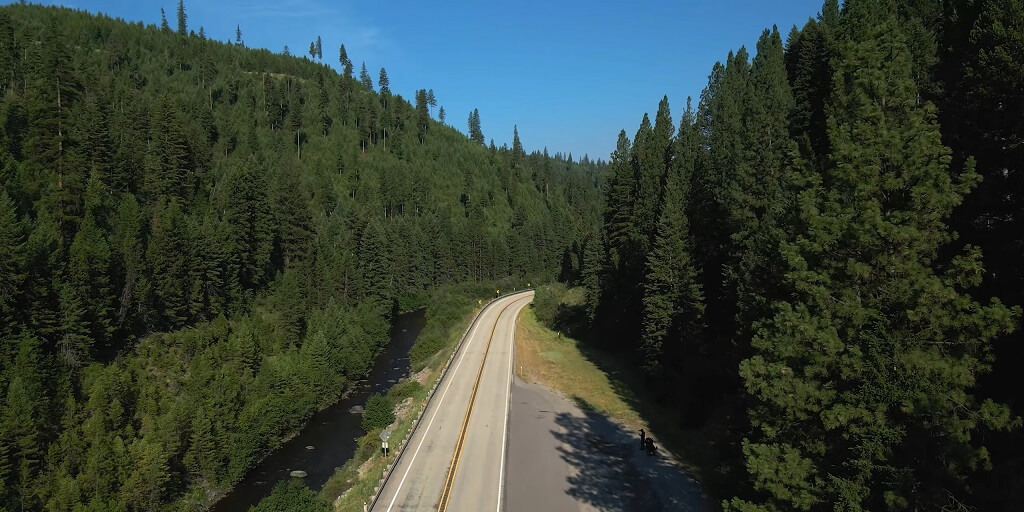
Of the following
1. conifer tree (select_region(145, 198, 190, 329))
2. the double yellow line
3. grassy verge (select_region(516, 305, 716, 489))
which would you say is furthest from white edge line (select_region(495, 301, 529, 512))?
conifer tree (select_region(145, 198, 190, 329))

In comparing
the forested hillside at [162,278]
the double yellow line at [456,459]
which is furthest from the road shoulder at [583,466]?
the forested hillside at [162,278]

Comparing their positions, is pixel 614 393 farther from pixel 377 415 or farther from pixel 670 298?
pixel 377 415

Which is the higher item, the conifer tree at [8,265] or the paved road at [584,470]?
the conifer tree at [8,265]

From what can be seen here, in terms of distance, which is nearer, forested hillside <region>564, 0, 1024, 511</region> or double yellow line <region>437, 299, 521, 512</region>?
forested hillside <region>564, 0, 1024, 511</region>

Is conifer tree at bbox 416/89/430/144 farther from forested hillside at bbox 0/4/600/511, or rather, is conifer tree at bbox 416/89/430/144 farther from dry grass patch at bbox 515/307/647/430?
dry grass patch at bbox 515/307/647/430

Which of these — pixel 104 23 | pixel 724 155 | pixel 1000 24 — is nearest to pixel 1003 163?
pixel 1000 24

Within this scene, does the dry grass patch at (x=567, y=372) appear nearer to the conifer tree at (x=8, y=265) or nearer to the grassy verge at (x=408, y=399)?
the grassy verge at (x=408, y=399)
